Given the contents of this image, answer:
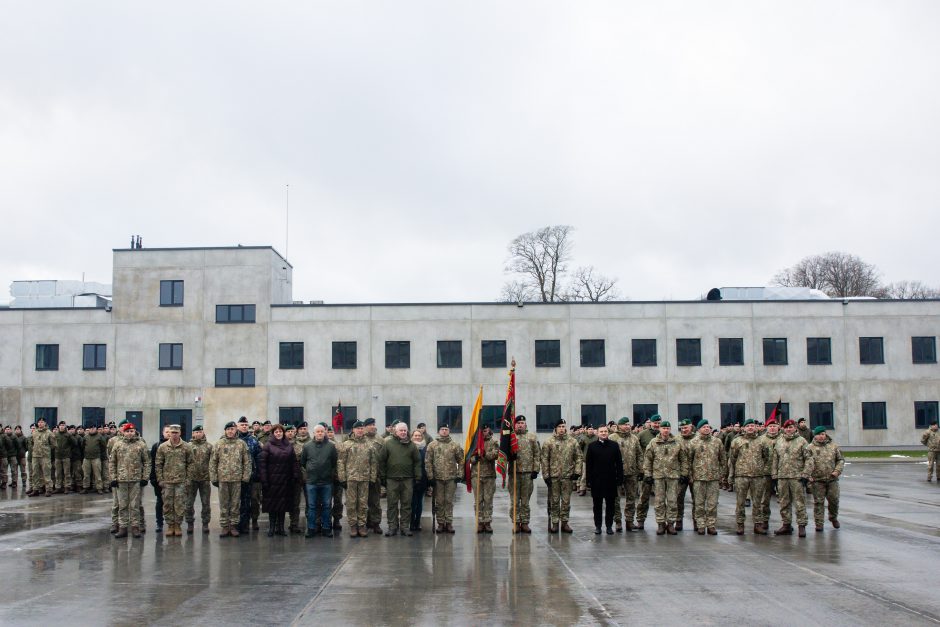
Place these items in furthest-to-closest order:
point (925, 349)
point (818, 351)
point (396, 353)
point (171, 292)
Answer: point (925, 349) → point (818, 351) → point (171, 292) → point (396, 353)

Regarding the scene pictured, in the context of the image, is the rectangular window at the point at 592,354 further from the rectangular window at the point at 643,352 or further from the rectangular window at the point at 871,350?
the rectangular window at the point at 871,350

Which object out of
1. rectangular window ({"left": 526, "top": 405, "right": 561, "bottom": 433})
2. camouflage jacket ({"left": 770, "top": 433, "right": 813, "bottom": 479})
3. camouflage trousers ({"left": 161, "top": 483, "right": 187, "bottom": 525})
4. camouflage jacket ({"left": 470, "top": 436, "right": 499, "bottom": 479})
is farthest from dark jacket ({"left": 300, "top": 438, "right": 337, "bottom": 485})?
rectangular window ({"left": 526, "top": 405, "right": 561, "bottom": 433})

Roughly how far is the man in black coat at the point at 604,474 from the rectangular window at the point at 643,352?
28.4 metres

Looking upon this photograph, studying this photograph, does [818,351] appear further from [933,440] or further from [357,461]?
[357,461]

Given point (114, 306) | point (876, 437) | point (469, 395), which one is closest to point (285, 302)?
point (114, 306)

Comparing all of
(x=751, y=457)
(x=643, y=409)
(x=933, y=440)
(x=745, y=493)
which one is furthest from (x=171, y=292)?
(x=745, y=493)

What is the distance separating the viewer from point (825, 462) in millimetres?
16953

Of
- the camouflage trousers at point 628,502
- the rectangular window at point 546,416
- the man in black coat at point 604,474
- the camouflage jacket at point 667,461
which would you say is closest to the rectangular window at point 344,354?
the rectangular window at point 546,416

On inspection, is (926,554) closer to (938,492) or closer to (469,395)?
(938,492)

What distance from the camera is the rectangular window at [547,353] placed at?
4462 cm

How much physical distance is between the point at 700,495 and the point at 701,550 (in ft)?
7.30

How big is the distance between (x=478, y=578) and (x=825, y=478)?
26.2ft

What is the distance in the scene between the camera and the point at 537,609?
1027 cm

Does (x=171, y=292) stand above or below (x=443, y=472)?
above
